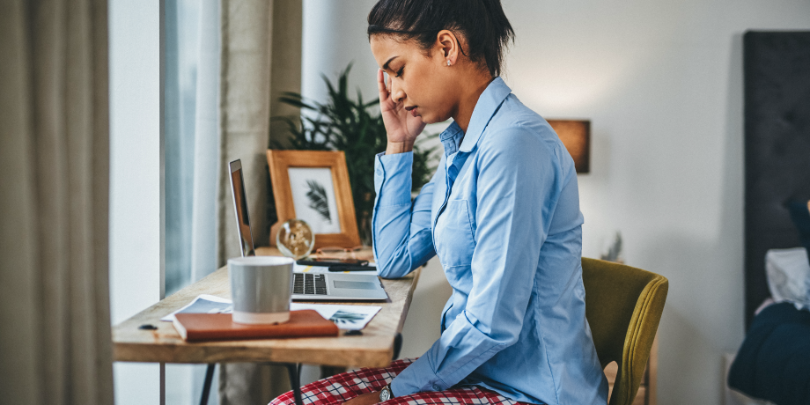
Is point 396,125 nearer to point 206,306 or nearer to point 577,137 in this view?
point 206,306

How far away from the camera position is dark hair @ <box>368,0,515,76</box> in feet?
3.40

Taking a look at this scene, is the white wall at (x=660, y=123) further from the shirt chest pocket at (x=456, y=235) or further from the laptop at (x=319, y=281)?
the shirt chest pocket at (x=456, y=235)

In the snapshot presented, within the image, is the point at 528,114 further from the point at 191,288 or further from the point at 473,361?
the point at 191,288

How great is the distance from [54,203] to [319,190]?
1.26 meters

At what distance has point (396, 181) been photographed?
4.55 ft

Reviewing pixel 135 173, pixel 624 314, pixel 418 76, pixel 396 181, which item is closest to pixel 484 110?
pixel 418 76

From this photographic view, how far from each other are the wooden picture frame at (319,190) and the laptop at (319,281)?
1.39 ft

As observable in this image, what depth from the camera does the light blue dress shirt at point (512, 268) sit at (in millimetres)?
859

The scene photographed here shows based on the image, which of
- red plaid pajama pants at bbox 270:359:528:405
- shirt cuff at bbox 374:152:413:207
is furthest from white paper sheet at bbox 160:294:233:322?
shirt cuff at bbox 374:152:413:207

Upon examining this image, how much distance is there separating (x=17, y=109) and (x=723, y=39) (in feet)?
10.2

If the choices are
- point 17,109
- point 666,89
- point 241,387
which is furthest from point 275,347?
point 666,89

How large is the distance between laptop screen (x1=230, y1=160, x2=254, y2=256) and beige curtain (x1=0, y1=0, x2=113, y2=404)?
0.53 m

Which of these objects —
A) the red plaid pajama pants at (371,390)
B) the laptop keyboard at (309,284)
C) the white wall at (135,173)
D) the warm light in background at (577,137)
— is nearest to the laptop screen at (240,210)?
the laptop keyboard at (309,284)

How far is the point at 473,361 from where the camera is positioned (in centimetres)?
90
